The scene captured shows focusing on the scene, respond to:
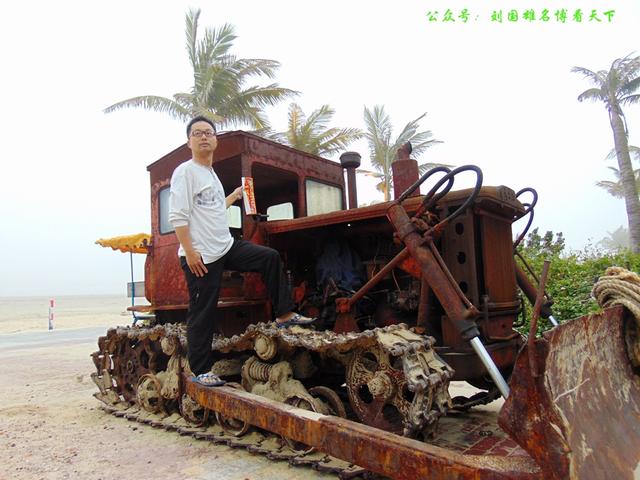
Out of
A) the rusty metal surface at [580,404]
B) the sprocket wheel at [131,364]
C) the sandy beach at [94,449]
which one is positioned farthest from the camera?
the sprocket wheel at [131,364]

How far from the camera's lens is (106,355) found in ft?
18.5

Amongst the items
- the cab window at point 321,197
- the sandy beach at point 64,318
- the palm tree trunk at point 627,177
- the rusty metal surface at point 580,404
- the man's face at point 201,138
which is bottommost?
the sandy beach at point 64,318

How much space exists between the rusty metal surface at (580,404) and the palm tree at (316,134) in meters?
17.2

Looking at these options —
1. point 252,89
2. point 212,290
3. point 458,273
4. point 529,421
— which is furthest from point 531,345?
point 252,89

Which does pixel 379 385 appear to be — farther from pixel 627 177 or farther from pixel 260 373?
pixel 627 177

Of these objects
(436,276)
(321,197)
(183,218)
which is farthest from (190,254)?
(321,197)

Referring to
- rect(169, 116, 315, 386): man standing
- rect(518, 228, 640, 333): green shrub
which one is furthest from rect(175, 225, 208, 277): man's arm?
rect(518, 228, 640, 333): green shrub

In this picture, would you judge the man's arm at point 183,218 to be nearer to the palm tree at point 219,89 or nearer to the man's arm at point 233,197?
the man's arm at point 233,197

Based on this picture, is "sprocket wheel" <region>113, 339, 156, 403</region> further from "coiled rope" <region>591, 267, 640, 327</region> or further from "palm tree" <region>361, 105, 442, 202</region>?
"palm tree" <region>361, 105, 442, 202</region>

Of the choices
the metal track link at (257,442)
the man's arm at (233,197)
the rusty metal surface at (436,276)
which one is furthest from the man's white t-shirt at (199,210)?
the metal track link at (257,442)

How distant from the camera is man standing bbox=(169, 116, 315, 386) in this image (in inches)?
138

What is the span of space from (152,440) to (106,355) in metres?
1.88

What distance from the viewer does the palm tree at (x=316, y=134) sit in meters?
19.2

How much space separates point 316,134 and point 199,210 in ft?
54.3
